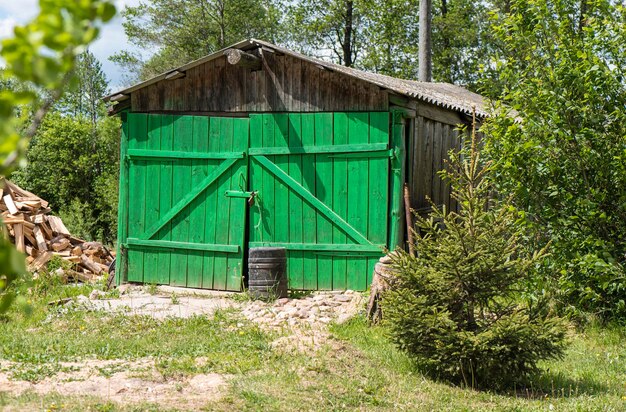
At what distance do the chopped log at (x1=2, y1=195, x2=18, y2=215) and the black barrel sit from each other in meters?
6.16

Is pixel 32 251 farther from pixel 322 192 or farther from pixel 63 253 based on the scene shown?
pixel 322 192

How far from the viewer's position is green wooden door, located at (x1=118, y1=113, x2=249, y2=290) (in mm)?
10570

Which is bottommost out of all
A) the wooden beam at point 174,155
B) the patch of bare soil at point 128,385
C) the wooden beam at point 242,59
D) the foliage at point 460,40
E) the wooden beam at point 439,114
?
the patch of bare soil at point 128,385

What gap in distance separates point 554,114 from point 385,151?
2.61 meters

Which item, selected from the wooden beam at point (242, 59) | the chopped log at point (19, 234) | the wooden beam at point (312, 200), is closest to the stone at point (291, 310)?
the wooden beam at point (312, 200)

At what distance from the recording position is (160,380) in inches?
239

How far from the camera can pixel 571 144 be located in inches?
316

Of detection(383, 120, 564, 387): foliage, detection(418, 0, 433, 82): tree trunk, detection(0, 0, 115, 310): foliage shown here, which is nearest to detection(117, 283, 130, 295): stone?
detection(383, 120, 564, 387): foliage

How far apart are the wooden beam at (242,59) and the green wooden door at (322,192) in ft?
2.44

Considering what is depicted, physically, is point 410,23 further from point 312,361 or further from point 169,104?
point 312,361

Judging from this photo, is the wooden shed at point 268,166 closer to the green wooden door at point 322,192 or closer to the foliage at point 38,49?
the green wooden door at point 322,192

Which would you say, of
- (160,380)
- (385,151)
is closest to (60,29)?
(160,380)

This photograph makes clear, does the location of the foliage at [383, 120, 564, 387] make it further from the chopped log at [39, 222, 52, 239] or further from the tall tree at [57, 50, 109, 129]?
the tall tree at [57, 50, 109, 129]

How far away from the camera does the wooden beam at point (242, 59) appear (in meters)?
9.91
